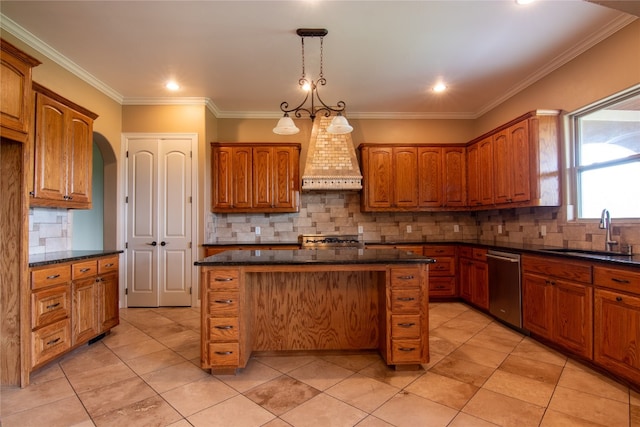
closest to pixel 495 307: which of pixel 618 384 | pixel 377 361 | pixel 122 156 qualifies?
pixel 618 384

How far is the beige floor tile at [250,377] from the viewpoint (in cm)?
220

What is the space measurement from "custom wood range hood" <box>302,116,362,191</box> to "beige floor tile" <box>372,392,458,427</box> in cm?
308

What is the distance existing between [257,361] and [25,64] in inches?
117

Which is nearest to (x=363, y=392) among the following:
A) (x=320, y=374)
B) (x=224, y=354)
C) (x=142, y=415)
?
(x=320, y=374)

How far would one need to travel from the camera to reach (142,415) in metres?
1.87

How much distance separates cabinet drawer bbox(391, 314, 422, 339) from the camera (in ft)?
7.78

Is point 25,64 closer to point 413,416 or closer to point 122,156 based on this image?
point 122,156

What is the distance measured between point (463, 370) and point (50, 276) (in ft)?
11.5

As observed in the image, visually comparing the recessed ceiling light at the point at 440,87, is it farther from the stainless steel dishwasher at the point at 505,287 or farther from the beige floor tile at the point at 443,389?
the beige floor tile at the point at 443,389

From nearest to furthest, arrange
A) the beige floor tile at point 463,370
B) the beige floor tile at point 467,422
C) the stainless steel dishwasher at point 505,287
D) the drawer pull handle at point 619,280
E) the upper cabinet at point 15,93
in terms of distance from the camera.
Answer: the beige floor tile at point 467,422 → the upper cabinet at point 15,93 → the drawer pull handle at point 619,280 → the beige floor tile at point 463,370 → the stainless steel dishwasher at point 505,287

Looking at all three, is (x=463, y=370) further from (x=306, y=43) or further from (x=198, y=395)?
(x=306, y=43)

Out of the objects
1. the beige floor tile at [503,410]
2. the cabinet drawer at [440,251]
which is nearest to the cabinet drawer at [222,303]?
the beige floor tile at [503,410]

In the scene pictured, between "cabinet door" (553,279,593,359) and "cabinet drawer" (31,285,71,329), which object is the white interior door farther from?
"cabinet door" (553,279,593,359)

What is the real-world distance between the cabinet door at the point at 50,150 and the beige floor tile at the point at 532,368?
14.0ft
